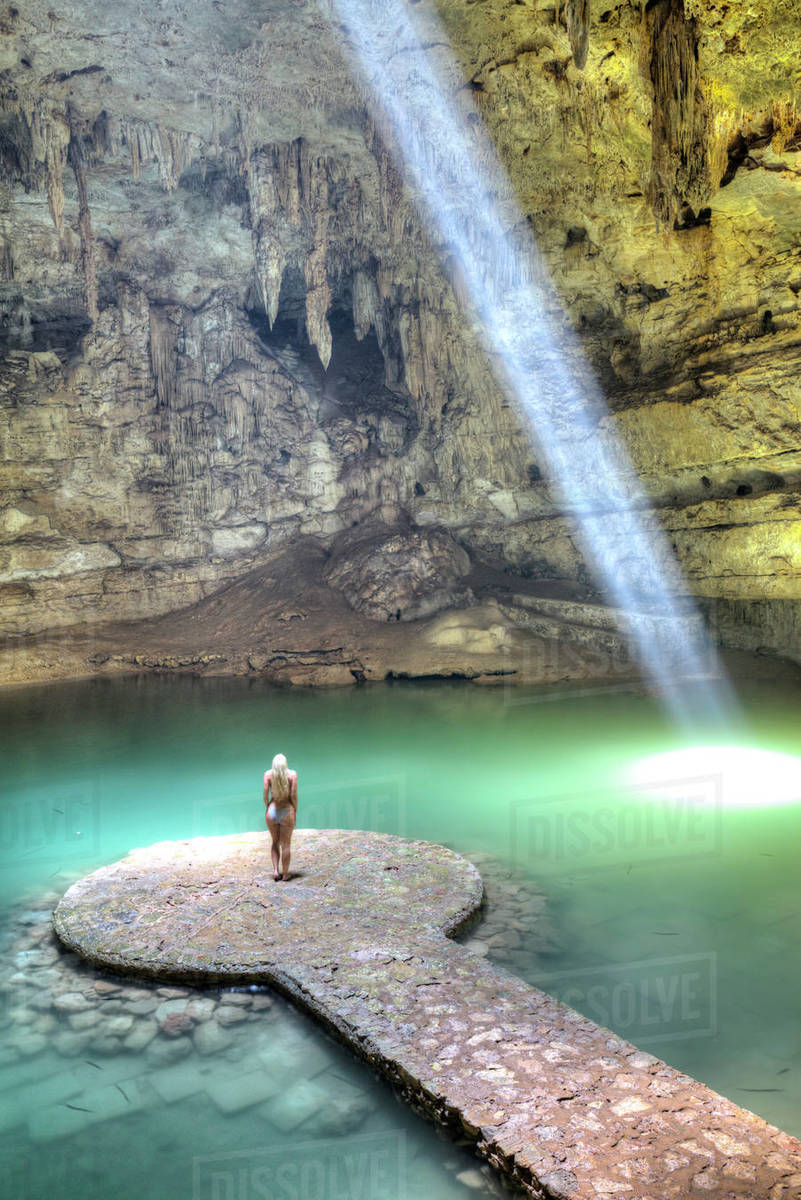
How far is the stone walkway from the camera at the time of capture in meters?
2.98

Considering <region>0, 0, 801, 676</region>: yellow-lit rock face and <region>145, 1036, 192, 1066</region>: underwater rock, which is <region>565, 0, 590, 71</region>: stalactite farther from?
<region>145, 1036, 192, 1066</region>: underwater rock

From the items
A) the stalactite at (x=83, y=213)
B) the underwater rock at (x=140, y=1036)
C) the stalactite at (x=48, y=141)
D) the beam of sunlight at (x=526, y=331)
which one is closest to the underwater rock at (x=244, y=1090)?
the underwater rock at (x=140, y=1036)

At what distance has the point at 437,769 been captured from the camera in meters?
9.50

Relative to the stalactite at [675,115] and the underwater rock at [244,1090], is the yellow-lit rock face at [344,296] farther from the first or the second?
the underwater rock at [244,1090]

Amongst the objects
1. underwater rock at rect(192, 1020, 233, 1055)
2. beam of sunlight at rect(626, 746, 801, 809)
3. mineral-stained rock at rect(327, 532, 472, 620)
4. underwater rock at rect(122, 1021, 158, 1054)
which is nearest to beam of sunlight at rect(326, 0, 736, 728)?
beam of sunlight at rect(626, 746, 801, 809)

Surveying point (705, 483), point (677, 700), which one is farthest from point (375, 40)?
point (677, 700)

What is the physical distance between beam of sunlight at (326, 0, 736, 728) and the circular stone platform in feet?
21.4

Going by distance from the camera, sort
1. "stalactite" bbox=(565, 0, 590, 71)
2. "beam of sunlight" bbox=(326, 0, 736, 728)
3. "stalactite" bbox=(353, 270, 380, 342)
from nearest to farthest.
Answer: "stalactite" bbox=(565, 0, 590, 71)
"beam of sunlight" bbox=(326, 0, 736, 728)
"stalactite" bbox=(353, 270, 380, 342)

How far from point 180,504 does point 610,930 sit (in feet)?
52.4

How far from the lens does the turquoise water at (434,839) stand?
336cm

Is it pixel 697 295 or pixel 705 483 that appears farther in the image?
pixel 705 483

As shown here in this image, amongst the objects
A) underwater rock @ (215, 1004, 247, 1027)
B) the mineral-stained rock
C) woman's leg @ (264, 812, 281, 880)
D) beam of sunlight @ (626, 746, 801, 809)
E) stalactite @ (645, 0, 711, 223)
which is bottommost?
underwater rock @ (215, 1004, 247, 1027)

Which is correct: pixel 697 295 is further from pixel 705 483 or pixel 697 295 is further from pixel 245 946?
pixel 245 946

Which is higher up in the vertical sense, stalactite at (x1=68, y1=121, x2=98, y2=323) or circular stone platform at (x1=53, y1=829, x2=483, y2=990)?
stalactite at (x1=68, y1=121, x2=98, y2=323)
